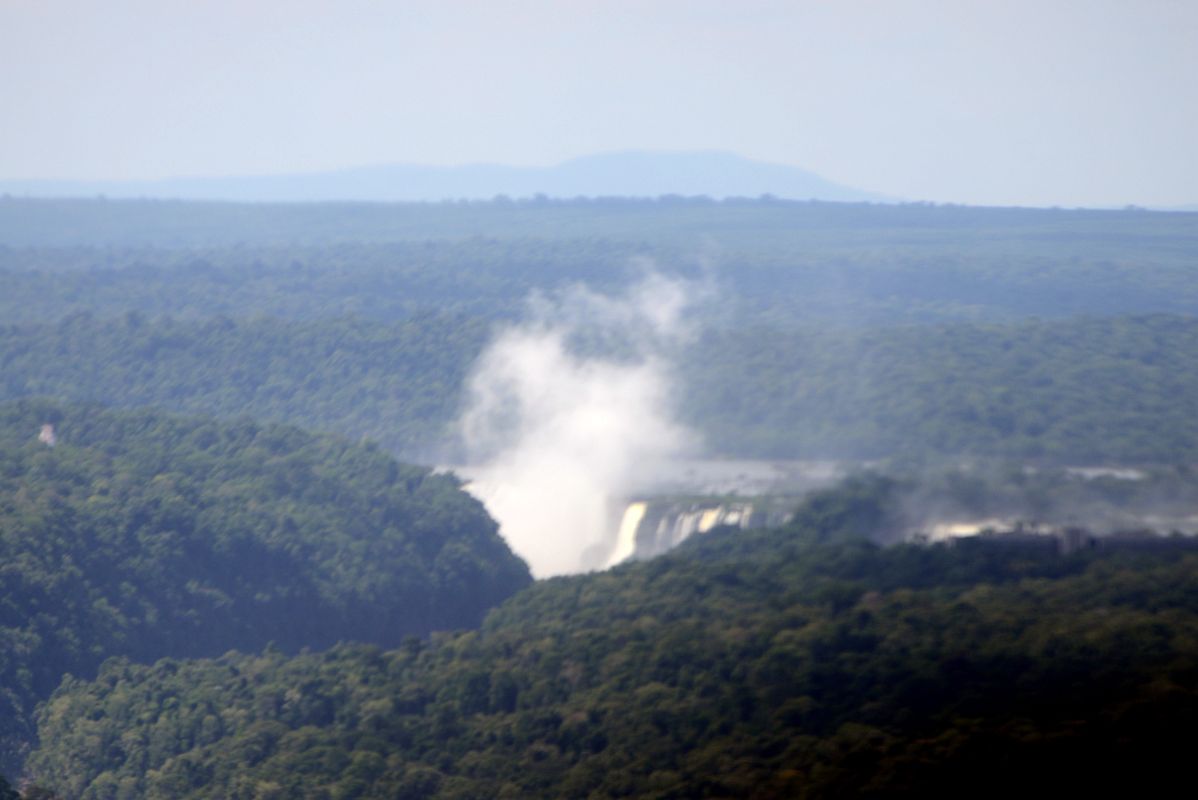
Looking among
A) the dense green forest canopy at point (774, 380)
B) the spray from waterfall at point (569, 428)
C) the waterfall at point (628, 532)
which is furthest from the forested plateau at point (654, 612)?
the waterfall at point (628, 532)

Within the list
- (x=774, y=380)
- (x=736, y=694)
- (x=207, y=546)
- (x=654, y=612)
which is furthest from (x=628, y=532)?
(x=736, y=694)

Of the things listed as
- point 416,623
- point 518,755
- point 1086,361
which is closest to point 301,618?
point 416,623

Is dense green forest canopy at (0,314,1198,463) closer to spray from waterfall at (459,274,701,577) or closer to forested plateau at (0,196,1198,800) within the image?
forested plateau at (0,196,1198,800)

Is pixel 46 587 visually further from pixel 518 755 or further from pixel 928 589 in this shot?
pixel 928 589

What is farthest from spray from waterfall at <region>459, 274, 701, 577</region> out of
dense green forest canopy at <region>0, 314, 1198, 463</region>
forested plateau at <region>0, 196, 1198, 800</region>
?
forested plateau at <region>0, 196, 1198, 800</region>

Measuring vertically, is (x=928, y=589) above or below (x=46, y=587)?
above

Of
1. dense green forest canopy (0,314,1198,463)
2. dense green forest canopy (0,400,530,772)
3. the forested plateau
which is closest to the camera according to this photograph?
the forested plateau

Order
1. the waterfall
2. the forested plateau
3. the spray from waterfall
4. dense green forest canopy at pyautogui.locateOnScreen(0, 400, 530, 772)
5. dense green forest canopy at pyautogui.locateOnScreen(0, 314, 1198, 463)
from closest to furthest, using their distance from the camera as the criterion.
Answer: the forested plateau
dense green forest canopy at pyautogui.locateOnScreen(0, 400, 530, 772)
the waterfall
dense green forest canopy at pyautogui.locateOnScreen(0, 314, 1198, 463)
the spray from waterfall
